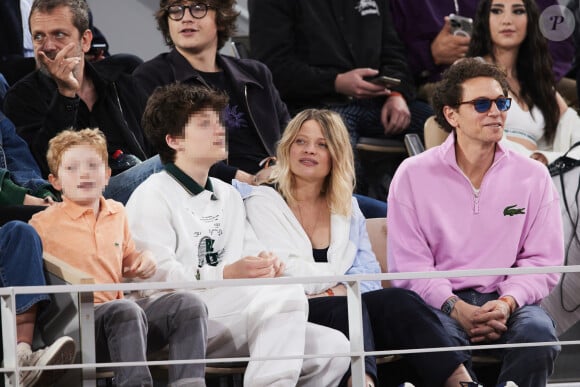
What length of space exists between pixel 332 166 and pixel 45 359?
41.3 inches

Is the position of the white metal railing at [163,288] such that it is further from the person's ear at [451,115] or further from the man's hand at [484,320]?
the person's ear at [451,115]

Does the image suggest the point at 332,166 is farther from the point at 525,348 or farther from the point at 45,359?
the point at 45,359

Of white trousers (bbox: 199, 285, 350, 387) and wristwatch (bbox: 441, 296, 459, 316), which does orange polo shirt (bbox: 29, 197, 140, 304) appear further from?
wristwatch (bbox: 441, 296, 459, 316)

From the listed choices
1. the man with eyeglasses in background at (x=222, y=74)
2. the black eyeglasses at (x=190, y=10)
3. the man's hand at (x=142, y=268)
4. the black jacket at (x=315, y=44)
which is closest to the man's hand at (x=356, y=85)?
the black jacket at (x=315, y=44)

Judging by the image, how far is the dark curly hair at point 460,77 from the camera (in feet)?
12.3

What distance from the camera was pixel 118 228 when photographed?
10.5ft

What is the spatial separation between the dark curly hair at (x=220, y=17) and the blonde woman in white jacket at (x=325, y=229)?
2.09 ft

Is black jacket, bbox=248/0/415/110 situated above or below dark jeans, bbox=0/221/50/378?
above

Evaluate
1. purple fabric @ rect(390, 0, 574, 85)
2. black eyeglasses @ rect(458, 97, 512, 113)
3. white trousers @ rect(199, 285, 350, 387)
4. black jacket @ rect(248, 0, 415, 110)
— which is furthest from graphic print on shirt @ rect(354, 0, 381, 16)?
white trousers @ rect(199, 285, 350, 387)

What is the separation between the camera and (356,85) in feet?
14.9

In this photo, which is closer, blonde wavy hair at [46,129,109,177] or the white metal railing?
the white metal railing

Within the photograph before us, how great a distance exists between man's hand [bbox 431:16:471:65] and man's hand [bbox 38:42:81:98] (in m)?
1.51

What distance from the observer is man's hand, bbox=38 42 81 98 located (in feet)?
12.2

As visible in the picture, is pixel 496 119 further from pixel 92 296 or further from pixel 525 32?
pixel 92 296
